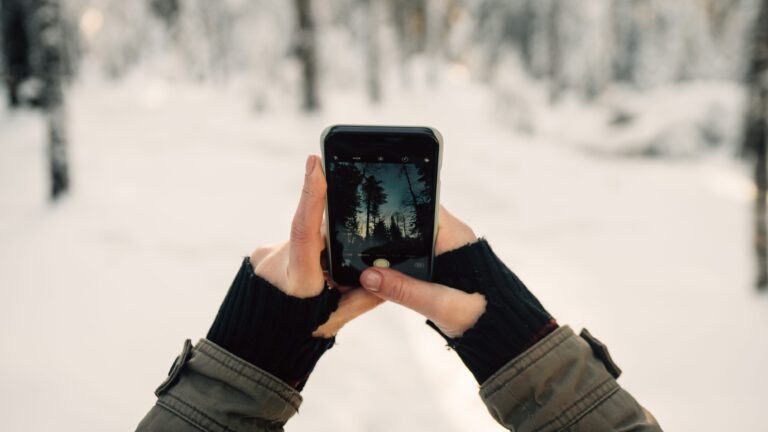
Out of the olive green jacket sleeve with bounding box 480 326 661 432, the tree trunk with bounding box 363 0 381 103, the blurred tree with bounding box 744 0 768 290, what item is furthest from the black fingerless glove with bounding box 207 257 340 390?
the tree trunk with bounding box 363 0 381 103

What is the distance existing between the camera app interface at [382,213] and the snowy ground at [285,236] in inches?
84.3

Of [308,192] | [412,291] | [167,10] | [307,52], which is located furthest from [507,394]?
[167,10]

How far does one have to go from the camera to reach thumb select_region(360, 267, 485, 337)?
5.10ft

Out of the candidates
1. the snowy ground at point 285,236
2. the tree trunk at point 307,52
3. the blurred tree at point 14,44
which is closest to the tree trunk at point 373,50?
the tree trunk at point 307,52

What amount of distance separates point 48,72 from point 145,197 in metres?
2.26

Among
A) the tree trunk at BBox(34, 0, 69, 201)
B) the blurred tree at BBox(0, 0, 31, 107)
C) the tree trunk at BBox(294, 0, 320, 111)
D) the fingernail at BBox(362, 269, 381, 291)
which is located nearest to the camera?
the fingernail at BBox(362, 269, 381, 291)

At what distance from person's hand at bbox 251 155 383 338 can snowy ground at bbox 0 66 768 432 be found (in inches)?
88.2

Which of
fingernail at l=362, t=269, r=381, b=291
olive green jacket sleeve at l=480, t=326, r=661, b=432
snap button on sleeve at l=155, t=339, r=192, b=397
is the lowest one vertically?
olive green jacket sleeve at l=480, t=326, r=661, b=432

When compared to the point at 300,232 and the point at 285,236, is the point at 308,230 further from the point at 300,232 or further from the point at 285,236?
the point at 285,236

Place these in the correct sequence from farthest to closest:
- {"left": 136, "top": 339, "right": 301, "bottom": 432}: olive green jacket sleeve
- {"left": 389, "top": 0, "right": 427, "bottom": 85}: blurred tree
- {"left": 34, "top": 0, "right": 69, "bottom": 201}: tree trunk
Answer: {"left": 389, "top": 0, "right": 427, "bottom": 85}: blurred tree, {"left": 34, "top": 0, "right": 69, "bottom": 201}: tree trunk, {"left": 136, "top": 339, "right": 301, "bottom": 432}: olive green jacket sleeve

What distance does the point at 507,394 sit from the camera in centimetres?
140

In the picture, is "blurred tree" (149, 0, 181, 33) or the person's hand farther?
"blurred tree" (149, 0, 181, 33)

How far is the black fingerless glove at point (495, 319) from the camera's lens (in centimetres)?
146

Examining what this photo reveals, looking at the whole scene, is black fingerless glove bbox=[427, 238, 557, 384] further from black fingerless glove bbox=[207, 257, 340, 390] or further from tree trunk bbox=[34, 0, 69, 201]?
tree trunk bbox=[34, 0, 69, 201]
